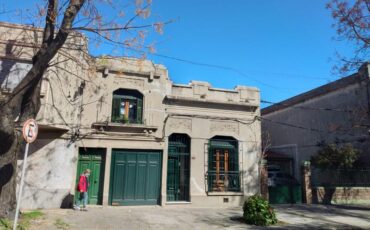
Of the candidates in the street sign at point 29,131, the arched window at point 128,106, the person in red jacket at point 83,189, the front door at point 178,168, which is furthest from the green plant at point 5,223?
the front door at point 178,168

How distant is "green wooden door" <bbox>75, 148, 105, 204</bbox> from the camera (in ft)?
51.0

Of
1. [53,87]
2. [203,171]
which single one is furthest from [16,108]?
[203,171]

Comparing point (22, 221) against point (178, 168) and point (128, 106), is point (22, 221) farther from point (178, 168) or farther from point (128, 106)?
point (178, 168)

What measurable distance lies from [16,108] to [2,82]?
14.1 ft

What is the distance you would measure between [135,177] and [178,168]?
2.35 meters

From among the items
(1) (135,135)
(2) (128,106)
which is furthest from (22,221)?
(2) (128,106)

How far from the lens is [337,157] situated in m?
20.4

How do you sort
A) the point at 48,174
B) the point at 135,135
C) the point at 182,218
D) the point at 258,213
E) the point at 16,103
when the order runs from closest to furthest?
the point at 16,103 < the point at 258,213 < the point at 182,218 < the point at 48,174 < the point at 135,135

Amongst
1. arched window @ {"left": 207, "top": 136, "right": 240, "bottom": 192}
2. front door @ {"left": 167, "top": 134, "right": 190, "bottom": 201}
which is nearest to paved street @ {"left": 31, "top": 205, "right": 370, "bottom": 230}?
front door @ {"left": 167, "top": 134, "right": 190, "bottom": 201}

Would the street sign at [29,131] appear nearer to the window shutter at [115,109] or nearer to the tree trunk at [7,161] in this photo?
the tree trunk at [7,161]

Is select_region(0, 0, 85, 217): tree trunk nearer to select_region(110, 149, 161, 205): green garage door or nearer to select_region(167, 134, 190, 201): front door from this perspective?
select_region(110, 149, 161, 205): green garage door

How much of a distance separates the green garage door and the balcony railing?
2.76 metres

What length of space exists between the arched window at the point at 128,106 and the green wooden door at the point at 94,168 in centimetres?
196

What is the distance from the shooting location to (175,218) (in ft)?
42.4
